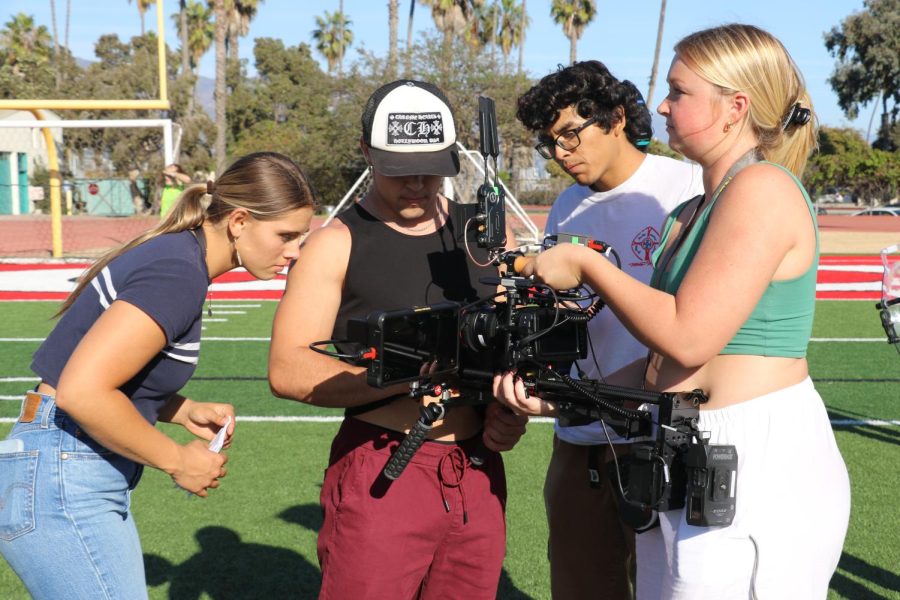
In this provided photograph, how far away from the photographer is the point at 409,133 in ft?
8.68

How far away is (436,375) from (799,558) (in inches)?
36.2

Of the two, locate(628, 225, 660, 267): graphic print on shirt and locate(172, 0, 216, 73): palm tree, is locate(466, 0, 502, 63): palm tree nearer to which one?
locate(172, 0, 216, 73): palm tree

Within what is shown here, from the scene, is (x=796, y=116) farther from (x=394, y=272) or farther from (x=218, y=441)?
(x=218, y=441)

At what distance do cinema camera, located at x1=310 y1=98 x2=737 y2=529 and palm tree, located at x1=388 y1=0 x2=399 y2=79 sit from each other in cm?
3435

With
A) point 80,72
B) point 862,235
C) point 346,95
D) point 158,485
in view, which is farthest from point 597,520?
point 80,72

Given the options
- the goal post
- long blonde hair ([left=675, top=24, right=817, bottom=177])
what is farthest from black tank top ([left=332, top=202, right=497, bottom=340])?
the goal post

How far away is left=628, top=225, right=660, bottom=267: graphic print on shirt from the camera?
3.26 m

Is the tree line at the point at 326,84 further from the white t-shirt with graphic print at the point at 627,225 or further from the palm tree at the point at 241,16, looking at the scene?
the white t-shirt with graphic print at the point at 627,225

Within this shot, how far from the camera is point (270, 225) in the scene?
267cm

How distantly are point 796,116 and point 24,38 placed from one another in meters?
62.8

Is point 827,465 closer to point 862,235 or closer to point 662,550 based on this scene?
point 662,550

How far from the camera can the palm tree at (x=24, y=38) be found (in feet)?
184

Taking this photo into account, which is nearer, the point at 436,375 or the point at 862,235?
the point at 436,375

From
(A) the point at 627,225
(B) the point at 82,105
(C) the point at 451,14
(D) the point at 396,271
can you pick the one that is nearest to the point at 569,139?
(A) the point at 627,225
